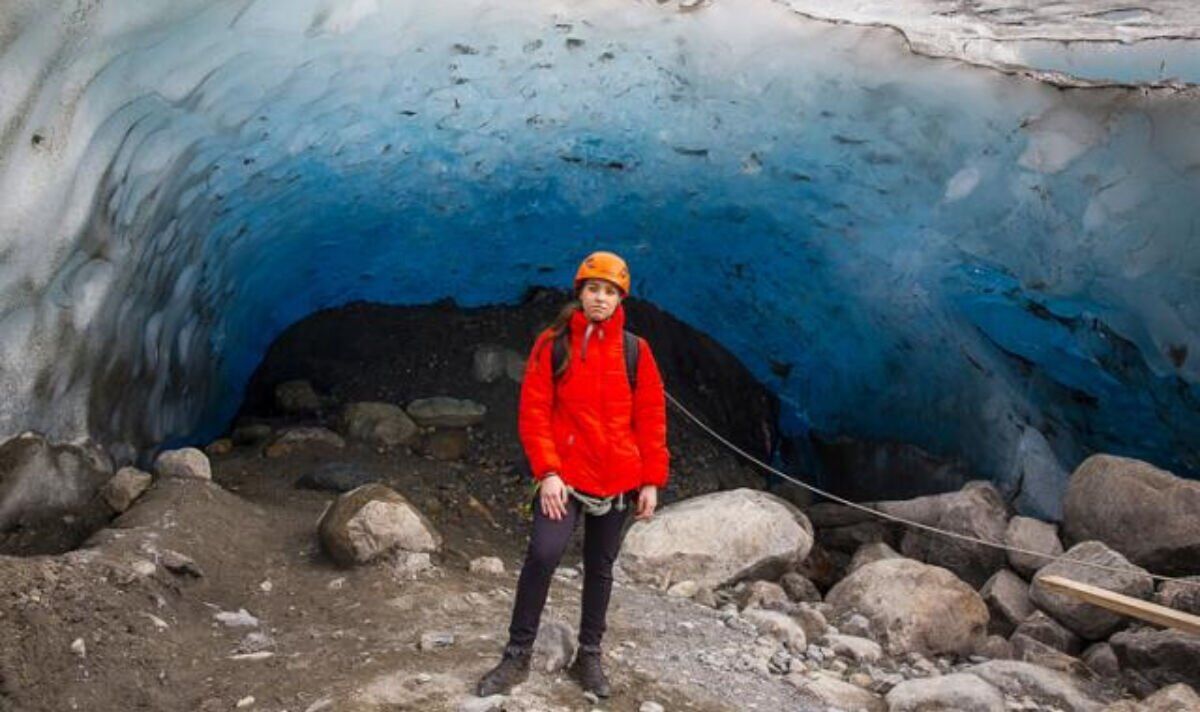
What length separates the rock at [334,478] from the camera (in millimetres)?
5961

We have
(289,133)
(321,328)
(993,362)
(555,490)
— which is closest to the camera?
(555,490)

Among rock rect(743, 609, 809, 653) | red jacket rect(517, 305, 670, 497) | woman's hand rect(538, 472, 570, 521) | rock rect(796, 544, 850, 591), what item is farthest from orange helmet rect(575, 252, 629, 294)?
rock rect(796, 544, 850, 591)

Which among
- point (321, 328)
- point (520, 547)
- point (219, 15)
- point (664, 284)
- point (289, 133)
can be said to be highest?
point (219, 15)

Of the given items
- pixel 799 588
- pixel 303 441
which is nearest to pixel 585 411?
pixel 799 588

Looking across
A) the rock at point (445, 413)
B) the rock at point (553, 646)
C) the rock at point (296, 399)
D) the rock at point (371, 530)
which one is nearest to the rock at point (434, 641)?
the rock at point (553, 646)

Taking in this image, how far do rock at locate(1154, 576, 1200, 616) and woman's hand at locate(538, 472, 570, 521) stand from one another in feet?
8.65

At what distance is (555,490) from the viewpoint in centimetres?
321

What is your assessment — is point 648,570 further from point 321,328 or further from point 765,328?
point 321,328

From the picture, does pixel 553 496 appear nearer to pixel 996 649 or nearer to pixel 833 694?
pixel 833 694

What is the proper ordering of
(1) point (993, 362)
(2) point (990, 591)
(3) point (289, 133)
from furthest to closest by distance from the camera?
(1) point (993, 362), (3) point (289, 133), (2) point (990, 591)

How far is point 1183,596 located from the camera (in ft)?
14.7

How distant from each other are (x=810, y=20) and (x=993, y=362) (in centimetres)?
196

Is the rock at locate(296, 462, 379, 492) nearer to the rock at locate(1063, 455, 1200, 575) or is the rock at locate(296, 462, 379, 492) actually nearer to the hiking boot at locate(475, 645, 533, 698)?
the hiking boot at locate(475, 645, 533, 698)

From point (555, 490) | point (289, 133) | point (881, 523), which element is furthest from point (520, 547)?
point (555, 490)
